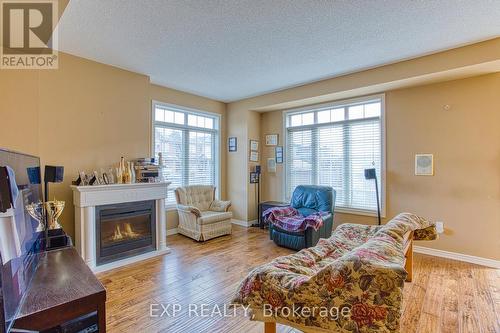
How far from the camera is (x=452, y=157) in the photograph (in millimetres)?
3600

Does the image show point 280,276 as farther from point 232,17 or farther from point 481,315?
point 232,17

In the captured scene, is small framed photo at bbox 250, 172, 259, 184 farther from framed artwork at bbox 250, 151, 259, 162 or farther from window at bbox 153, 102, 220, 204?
window at bbox 153, 102, 220, 204

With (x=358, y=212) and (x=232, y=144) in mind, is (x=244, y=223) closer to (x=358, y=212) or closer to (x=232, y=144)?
(x=232, y=144)

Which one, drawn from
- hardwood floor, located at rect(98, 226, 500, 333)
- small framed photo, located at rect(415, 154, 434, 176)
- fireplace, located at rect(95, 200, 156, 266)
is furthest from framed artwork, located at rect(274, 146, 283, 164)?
fireplace, located at rect(95, 200, 156, 266)

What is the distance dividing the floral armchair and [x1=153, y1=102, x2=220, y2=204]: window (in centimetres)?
35

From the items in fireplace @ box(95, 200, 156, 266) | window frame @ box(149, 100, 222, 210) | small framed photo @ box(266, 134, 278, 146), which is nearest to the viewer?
fireplace @ box(95, 200, 156, 266)

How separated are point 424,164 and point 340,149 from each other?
1.35 meters

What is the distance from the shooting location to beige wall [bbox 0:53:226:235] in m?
2.96

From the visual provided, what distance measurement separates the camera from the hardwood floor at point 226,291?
2.10m

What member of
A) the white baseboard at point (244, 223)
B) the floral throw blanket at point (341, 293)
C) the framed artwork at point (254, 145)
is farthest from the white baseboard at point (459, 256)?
the framed artwork at point (254, 145)

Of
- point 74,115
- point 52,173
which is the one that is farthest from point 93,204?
point 74,115

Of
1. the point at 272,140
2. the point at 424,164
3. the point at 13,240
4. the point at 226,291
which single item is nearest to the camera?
the point at 13,240

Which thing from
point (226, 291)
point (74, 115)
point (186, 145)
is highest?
point (74, 115)

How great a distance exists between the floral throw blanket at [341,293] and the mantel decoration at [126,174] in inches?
107
